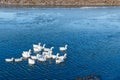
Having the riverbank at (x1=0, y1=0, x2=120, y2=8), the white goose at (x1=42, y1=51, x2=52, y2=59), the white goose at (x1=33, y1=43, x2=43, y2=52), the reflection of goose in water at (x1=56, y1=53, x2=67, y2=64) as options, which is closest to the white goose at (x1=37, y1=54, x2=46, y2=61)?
the white goose at (x1=42, y1=51, x2=52, y2=59)

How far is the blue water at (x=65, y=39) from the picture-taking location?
25.2 meters

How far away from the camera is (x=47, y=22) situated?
42.6m

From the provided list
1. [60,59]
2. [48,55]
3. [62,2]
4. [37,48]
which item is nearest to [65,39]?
[37,48]

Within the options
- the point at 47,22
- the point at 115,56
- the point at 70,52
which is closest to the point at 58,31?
the point at 47,22

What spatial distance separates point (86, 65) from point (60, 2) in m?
36.4

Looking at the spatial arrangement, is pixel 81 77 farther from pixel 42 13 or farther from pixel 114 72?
pixel 42 13

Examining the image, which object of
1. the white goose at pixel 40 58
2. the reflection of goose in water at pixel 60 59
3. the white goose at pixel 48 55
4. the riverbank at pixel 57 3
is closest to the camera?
the reflection of goose in water at pixel 60 59

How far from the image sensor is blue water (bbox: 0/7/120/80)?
25203 mm

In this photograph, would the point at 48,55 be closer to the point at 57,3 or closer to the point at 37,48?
the point at 37,48

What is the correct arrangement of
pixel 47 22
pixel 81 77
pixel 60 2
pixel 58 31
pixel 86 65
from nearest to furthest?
pixel 81 77 < pixel 86 65 < pixel 58 31 < pixel 47 22 < pixel 60 2

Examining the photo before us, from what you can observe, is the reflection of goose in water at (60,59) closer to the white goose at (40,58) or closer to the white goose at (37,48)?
the white goose at (40,58)

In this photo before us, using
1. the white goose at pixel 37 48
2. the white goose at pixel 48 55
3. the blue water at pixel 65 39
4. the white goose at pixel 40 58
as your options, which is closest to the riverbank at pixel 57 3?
the blue water at pixel 65 39

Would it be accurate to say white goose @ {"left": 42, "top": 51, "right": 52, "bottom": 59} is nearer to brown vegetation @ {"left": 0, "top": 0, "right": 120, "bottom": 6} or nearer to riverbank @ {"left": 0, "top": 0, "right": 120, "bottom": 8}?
riverbank @ {"left": 0, "top": 0, "right": 120, "bottom": 8}

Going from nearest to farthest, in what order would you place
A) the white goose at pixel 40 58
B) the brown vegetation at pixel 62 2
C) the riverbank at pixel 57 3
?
the white goose at pixel 40 58
the riverbank at pixel 57 3
the brown vegetation at pixel 62 2
